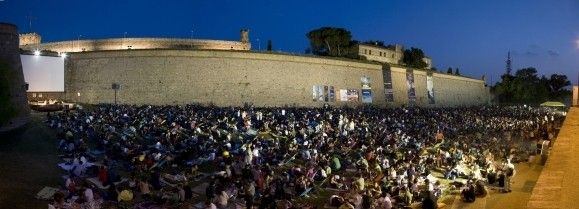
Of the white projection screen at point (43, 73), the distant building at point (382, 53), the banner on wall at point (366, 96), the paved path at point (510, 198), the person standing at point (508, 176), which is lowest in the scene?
the paved path at point (510, 198)

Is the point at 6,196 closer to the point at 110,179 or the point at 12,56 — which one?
the point at 110,179

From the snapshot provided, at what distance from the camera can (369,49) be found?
57906 millimetres

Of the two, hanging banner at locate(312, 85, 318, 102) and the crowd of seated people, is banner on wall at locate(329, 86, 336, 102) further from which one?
the crowd of seated people

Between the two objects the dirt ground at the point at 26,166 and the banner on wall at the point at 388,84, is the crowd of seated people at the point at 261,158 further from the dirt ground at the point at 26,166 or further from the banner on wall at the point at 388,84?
the banner on wall at the point at 388,84

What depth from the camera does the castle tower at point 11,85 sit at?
18.6m

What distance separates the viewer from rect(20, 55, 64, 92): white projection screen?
27.7m

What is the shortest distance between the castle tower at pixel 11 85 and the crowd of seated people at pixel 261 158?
1444 mm

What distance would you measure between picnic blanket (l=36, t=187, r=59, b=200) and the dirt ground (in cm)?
9

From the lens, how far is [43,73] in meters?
28.9

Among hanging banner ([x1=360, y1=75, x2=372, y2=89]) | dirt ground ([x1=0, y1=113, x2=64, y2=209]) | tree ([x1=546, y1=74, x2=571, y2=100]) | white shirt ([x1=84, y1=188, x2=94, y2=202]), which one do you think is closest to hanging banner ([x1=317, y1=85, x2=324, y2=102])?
hanging banner ([x1=360, y1=75, x2=372, y2=89])

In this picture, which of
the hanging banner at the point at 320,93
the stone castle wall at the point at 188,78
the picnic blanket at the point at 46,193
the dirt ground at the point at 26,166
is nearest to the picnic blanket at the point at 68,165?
the dirt ground at the point at 26,166

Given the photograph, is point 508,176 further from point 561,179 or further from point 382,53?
point 382,53

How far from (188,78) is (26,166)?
1846 cm

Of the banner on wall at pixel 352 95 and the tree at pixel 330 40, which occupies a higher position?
the tree at pixel 330 40
